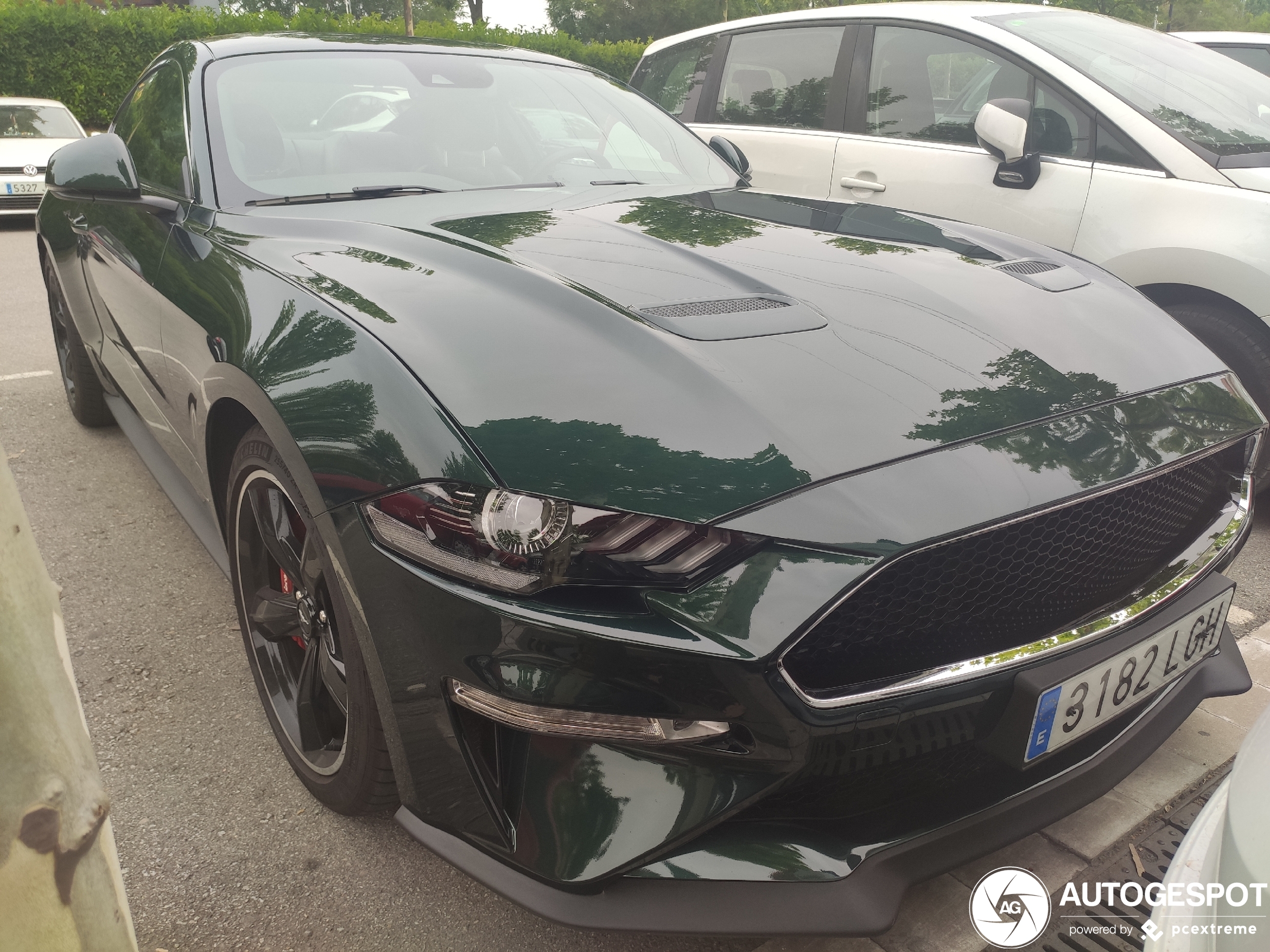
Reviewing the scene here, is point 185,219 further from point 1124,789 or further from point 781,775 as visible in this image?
point 1124,789

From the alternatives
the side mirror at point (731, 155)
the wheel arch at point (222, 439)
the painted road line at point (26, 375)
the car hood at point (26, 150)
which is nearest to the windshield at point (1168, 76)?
the side mirror at point (731, 155)

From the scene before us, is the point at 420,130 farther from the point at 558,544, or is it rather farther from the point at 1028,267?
the point at 558,544

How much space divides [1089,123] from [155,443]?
10.9ft

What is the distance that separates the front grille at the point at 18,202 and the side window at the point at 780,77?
8.85m

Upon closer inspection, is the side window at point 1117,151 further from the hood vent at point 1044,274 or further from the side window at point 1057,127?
the hood vent at point 1044,274

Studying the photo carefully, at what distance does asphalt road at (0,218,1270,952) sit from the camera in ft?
5.56

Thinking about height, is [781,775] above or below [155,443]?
above

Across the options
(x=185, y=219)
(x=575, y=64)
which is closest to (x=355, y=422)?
(x=185, y=219)

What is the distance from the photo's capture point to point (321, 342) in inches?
66.7

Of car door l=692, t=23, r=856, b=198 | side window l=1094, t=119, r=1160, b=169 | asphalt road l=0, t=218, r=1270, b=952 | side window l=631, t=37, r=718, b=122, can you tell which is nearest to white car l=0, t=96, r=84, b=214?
side window l=631, t=37, r=718, b=122

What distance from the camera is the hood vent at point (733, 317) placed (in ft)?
5.41

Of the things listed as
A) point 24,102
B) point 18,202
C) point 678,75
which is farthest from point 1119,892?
point 24,102

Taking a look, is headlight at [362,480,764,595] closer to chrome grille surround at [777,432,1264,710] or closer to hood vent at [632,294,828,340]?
chrome grille surround at [777,432,1264,710]

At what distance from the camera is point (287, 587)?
2078 mm
